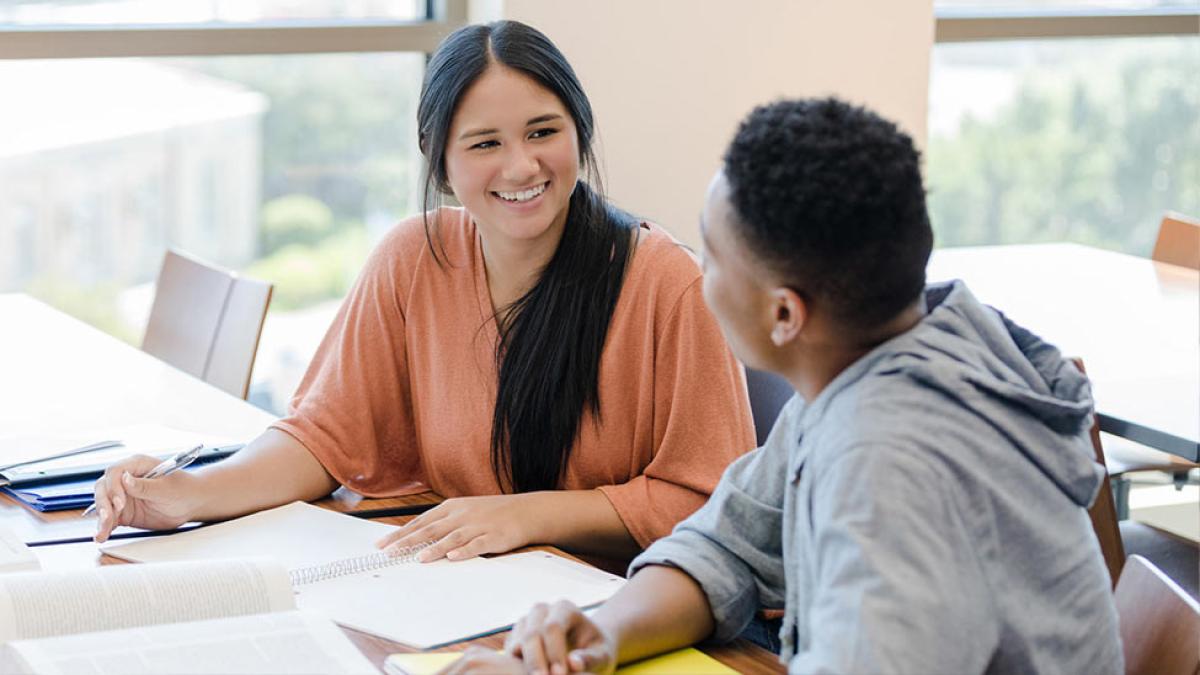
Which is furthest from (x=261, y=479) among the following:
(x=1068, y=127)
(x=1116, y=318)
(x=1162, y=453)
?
(x=1068, y=127)

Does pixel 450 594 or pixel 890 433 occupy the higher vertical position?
pixel 890 433

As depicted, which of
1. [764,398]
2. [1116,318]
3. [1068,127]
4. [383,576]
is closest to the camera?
[383,576]

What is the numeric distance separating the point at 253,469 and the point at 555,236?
0.47 meters

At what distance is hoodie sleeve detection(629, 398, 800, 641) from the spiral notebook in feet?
0.44

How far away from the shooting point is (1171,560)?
2275mm

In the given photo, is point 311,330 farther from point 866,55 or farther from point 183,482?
point 183,482

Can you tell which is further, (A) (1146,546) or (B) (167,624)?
(A) (1146,546)

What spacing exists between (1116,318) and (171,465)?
1.92m

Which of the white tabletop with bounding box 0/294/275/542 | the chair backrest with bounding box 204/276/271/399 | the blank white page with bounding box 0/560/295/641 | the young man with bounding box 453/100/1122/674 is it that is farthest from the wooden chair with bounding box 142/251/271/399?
the young man with bounding box 453/100/1122/674

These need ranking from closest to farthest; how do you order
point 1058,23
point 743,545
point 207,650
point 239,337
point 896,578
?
point 896,578 < point 207,650 < point 743,545 < point 239,337 < point 1058,23

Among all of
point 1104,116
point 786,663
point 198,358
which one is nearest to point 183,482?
point 786,663

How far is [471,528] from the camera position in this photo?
1.53 meters

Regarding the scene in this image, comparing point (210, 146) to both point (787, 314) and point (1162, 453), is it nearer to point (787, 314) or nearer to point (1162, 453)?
point (1162, 453)

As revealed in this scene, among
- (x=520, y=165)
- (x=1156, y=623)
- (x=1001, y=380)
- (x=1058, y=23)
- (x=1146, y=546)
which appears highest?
(x=1058, y=23)
